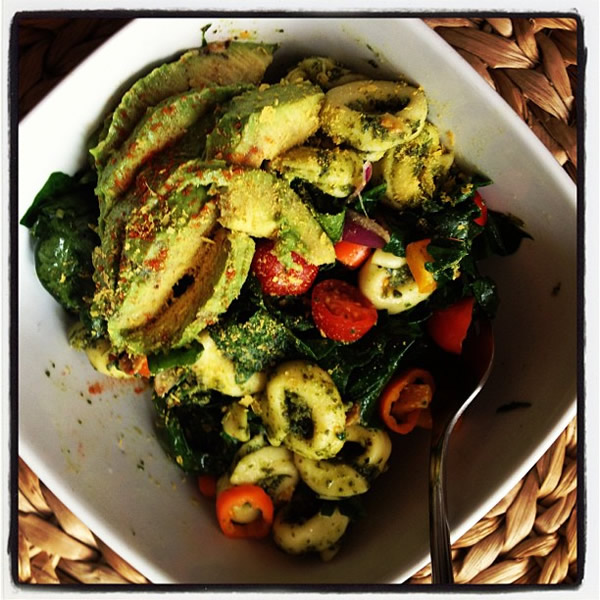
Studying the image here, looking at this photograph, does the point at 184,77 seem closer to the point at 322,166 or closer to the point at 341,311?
the point at 322,166

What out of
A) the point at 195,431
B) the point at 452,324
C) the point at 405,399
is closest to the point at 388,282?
the point at 452,324

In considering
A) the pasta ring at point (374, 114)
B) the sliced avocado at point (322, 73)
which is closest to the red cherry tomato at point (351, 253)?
the pasta ring at point (374, 114)

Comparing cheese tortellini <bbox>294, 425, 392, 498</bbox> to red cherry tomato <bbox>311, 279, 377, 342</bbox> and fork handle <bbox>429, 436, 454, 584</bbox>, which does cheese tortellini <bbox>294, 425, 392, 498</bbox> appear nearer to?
fork handle <bbox>429, 436, 454, 584</bbox>

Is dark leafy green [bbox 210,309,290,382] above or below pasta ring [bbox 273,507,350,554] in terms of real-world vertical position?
above

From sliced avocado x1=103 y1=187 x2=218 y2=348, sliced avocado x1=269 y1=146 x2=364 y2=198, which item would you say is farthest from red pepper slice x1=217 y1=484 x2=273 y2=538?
sliced avocado x1=269 y1=146 x2=364 y2=198

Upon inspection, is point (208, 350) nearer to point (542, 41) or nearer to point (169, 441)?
point (169, 441)

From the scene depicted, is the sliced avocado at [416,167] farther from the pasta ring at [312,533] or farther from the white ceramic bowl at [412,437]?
the pasta ring at [312,533]
